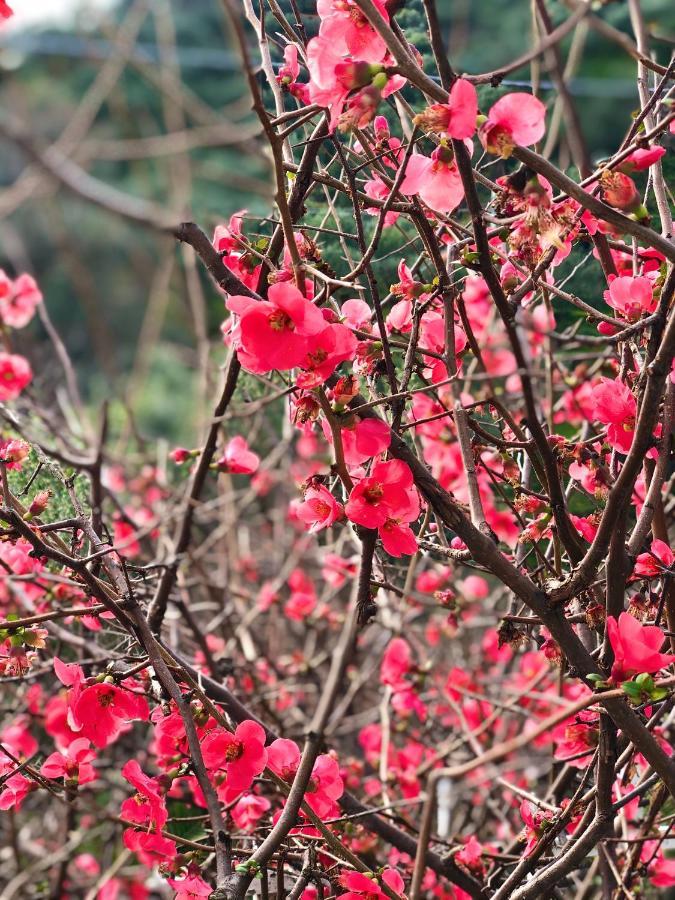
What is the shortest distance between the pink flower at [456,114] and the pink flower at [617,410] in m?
0.38

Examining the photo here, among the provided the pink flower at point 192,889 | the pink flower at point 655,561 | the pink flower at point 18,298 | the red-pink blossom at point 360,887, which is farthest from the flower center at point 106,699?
the pink flower at point 18,298

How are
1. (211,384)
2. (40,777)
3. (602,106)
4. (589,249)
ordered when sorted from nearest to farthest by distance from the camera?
(40,777)
(589,249)
(211,384)
(602,106)

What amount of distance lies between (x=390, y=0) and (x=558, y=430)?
4.22 ft

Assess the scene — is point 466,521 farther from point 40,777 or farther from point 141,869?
point 141,869

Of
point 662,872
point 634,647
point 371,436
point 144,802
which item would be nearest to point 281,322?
point 371,436

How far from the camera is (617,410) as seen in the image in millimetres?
1130

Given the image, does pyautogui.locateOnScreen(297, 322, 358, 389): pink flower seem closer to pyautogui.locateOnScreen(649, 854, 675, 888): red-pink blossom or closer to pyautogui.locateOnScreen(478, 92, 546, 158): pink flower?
pyautogui.locateOnScreen(478, 92, 546, 158): pink flower

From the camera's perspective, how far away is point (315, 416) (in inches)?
41.3

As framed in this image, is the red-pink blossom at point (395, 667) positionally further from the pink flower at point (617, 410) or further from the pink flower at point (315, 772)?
the pink flower at point (617, 410)

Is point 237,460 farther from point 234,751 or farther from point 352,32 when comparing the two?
point 352,32

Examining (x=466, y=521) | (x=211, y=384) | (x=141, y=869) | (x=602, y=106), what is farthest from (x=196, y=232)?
(x=602, y=106)

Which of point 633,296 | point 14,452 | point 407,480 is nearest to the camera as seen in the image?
point 407,480

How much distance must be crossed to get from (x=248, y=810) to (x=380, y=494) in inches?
24.2

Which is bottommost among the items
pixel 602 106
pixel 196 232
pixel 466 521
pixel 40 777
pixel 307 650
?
pixel 40 777
